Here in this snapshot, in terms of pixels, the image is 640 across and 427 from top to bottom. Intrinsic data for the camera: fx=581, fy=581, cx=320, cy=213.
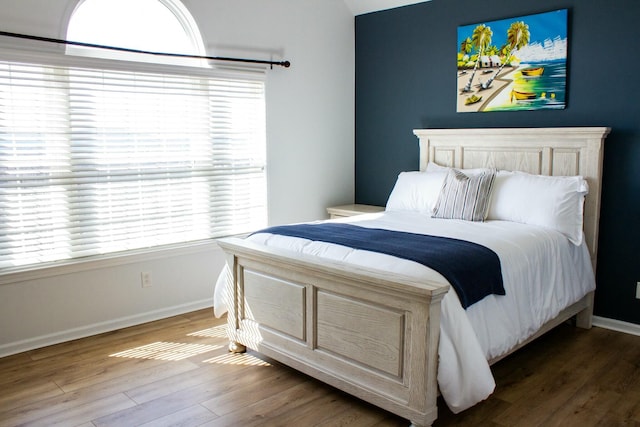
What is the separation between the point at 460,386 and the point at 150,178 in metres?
2.54

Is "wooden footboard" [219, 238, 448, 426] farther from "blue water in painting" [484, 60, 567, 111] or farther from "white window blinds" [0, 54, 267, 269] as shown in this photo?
"blue water in painting" [484, 60, 567, 111]

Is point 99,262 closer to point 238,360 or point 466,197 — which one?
point 238,360

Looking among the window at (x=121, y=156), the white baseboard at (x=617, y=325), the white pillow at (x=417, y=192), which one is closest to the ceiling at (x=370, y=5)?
the window at (x=121, y=156)

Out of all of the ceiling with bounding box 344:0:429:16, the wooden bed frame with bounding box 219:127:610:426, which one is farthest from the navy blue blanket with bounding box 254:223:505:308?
the ceiling with bounding box 344:0:429:16

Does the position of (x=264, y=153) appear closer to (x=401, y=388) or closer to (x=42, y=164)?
(x=42, y=164)

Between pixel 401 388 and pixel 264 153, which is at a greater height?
pixel 264 153

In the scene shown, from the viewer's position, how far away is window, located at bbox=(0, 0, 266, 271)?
3445mm

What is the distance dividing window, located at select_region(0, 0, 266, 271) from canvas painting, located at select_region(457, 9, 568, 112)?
1.62m

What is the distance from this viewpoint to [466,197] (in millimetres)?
3816

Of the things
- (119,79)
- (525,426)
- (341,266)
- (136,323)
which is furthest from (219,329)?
(525,426)

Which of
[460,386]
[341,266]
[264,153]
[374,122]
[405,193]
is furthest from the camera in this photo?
[374,122]

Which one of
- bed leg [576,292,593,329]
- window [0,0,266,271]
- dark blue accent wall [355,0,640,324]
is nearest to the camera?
window [0,0,266,271]

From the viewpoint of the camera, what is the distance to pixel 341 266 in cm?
274

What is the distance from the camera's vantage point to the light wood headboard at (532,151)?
373cm
